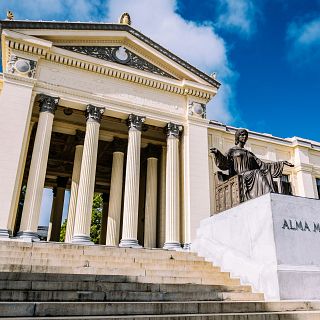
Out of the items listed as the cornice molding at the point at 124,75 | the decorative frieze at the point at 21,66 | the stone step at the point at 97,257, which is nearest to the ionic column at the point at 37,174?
the decorative frieze at the point at 21,66

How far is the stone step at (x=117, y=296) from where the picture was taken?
5293mm

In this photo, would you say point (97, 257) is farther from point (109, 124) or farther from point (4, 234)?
point (109, 124)

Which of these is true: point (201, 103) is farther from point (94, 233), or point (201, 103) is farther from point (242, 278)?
point (94, 233)

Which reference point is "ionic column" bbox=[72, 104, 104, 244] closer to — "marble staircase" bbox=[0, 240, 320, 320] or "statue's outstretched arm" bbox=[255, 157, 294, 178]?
"marble staircase" bbox=[0, 240, 320, 320]

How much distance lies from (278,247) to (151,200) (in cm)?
1074

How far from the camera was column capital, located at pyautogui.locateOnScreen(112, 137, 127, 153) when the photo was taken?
1808 centimetres

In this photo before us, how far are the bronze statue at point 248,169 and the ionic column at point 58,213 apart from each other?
13175mm

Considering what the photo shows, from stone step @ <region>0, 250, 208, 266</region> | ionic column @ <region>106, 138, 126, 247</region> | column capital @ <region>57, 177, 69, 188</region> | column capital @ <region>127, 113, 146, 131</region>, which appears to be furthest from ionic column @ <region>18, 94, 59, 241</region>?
column capital @ <region>57, 177, 69, 188</region>

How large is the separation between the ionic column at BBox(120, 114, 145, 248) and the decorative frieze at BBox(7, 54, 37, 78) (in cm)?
493

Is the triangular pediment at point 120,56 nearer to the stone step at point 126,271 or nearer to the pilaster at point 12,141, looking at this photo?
the pilaster at point 12,141

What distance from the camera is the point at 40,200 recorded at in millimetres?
13406

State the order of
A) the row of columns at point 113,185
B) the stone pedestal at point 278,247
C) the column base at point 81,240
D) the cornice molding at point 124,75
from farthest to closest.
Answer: the cornice molding at point 124,75 → the row of columns at point 113,185 → the column base at point 81,240 → the stone pedestal at point 278,247

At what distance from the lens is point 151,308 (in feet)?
17.1

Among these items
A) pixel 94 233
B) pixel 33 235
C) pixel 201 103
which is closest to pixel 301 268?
pixel 33 235
